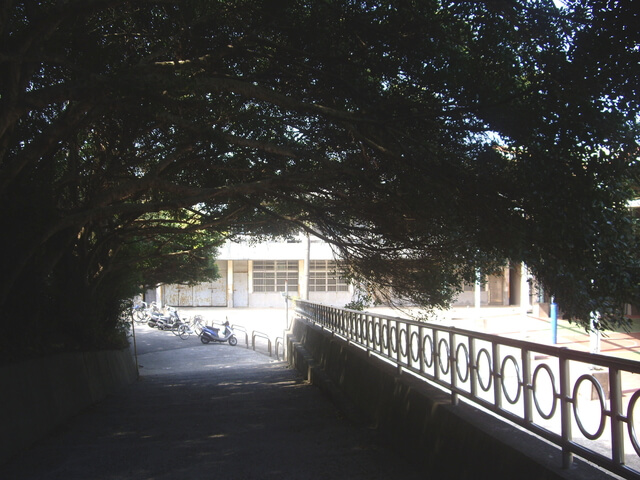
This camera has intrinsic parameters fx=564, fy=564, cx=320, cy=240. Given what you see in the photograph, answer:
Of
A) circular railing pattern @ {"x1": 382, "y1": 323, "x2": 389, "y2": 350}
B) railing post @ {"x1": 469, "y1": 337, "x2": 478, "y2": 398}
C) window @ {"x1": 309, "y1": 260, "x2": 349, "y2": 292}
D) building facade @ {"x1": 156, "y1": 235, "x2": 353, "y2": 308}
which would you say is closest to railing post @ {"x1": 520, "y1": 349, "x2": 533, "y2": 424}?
railing post @ {"x1": 469, "y1": 337, "x2": 478, "y2": 398}

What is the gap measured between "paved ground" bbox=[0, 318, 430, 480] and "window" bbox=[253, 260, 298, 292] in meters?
30.0

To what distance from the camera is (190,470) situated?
5188 millimetres

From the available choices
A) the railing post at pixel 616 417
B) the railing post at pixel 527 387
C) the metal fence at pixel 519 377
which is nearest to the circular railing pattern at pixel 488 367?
the metal fence at pixel 519 377

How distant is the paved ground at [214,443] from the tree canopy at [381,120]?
2132mm

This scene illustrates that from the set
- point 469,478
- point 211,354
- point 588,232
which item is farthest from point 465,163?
point 211,354

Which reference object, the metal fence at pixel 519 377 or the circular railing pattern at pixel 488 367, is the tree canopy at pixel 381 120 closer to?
the metal fence at pixel 519 377

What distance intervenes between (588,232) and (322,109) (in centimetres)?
290

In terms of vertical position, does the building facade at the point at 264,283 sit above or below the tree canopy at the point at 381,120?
below

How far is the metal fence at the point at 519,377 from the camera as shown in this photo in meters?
2.90

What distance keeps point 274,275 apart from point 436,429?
36445 mm

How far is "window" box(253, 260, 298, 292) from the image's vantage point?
133ft

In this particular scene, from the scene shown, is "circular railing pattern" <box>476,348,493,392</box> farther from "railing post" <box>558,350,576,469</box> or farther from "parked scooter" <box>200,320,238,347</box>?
"parked scooter" <box>200,320,238,347</box>

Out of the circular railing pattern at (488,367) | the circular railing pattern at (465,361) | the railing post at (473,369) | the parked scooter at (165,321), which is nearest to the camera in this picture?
the circular railing pattern at (488,367)

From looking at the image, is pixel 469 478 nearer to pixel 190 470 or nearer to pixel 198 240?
pixel 190 470
